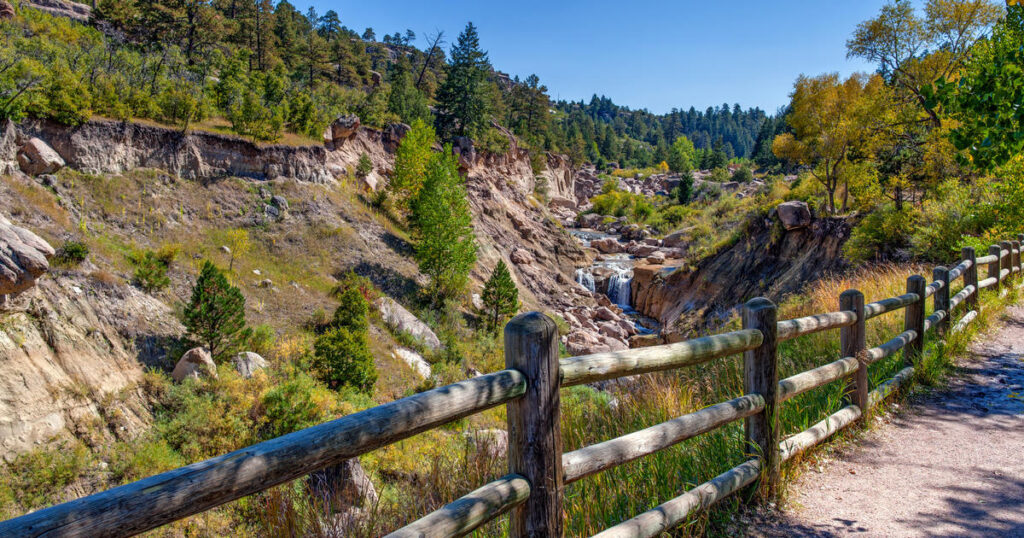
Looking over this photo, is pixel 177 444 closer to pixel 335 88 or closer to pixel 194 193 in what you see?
pixel 194 193

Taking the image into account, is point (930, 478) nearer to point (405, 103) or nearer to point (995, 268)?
point (995, 268)

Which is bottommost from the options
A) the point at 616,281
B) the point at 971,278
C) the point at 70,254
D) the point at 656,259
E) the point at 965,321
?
the point at 616,281

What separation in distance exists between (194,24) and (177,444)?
40127mm

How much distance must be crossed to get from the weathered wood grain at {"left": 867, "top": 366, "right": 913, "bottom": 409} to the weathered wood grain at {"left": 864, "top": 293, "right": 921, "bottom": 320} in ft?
2.51

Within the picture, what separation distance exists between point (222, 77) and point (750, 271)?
1385 inches

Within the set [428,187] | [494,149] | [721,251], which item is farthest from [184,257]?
[494,149]

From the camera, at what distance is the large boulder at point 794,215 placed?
23.8 m

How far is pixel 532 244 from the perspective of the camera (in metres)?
44.4

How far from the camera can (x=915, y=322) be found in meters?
6.27

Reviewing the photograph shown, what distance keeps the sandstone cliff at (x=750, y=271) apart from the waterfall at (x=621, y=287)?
500cm

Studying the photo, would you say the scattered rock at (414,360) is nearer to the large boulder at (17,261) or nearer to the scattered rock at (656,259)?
the large boulder at (17,261)

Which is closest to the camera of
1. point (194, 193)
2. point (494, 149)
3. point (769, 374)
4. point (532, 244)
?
point (769, 374)

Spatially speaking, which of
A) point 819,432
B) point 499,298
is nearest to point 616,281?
point 499,298

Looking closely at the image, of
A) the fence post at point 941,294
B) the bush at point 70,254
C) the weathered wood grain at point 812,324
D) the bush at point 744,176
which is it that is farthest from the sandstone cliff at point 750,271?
the bush at point 744,176
